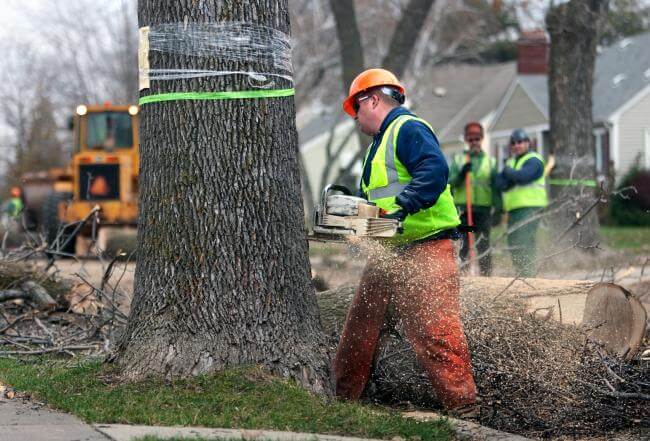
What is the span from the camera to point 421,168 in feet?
19.1

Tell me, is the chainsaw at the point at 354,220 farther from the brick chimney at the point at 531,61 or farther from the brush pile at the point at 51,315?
the brick chimney at the point at 531,61

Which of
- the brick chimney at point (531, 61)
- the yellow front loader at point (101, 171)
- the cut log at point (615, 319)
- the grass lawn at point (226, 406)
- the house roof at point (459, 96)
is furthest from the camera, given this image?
the house roof at point (459, 96)

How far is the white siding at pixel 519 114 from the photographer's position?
36.0 meters

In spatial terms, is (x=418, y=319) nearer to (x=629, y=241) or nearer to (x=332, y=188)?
(x=332, y=188)

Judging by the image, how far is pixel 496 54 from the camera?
50.9 meters

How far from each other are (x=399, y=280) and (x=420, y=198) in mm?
545

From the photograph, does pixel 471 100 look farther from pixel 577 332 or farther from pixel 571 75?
Answer: pixel 577 332

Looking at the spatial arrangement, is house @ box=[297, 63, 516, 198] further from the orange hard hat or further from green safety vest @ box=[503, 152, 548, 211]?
the orange hard hat

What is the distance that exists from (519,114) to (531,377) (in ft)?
105

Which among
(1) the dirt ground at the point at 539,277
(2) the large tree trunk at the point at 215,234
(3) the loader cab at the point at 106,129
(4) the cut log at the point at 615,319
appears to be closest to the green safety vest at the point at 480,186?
(1) the dirt ground at the point at 539,277

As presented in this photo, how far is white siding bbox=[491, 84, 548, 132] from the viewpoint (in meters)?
36.0

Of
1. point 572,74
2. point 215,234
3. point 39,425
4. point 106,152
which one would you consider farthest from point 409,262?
point 106,152

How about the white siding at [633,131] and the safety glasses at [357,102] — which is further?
the white siding at [633,131]

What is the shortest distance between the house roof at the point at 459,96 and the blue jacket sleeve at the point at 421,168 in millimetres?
30969
